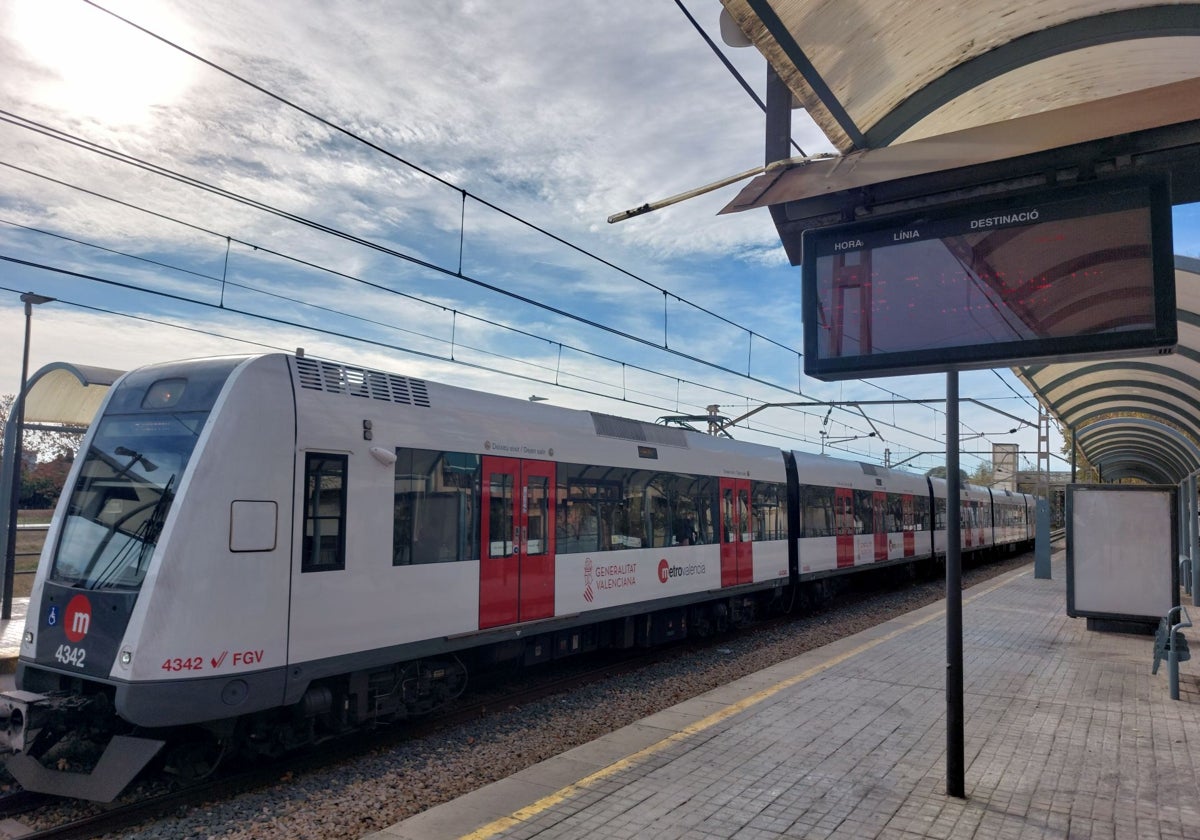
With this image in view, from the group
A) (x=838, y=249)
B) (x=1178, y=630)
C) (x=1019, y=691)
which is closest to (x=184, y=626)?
(x=838, y=249)

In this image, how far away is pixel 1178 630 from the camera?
26.5 ft

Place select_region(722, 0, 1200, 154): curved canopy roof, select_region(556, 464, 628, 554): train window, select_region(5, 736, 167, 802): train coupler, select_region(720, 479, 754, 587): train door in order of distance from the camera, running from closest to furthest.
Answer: select_region(722, 0, 1200, 154): curved canopy roof → select_region(5, 736, 167, 802): train coupler → select_region(556, 464, 628, 554): train window → select_region(720, 479, 754, 587): train door

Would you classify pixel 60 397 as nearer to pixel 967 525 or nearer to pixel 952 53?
pixel 952 53

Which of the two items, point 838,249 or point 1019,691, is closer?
point 838,249

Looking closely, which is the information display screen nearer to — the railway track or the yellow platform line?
the yellow platform line

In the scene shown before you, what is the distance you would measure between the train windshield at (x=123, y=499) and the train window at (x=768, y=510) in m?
9.52

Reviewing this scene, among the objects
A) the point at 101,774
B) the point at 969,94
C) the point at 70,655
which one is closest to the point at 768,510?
the point at 969,94

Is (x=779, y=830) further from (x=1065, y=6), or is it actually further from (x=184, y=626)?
(x=1065, y=6)

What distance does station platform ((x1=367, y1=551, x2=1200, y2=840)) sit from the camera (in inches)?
187

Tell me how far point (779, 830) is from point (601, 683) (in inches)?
213

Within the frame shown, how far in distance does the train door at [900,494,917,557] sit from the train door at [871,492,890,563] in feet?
5.55

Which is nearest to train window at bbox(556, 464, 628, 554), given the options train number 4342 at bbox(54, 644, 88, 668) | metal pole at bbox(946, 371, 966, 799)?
train number 4342 at bbox(54, 644, 88, 668)

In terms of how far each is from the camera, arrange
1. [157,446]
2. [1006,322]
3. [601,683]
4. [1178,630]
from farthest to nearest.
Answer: [601,683] → [1178,630] → [157,446] → [1006,322]

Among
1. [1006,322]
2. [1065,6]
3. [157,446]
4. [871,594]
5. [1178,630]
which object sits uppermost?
[1065,6]
